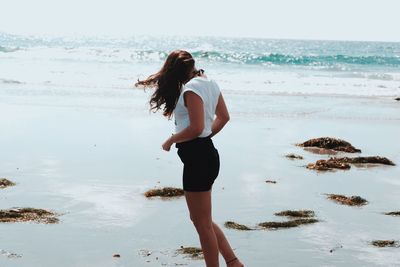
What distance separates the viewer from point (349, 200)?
8.01 metres

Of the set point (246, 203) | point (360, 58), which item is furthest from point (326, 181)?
point (360, 58)

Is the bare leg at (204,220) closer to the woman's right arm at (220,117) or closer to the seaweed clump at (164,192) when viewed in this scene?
the woman's right arm at (220,117)

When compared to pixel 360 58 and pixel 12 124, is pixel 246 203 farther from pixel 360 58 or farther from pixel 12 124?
pixel 360 58

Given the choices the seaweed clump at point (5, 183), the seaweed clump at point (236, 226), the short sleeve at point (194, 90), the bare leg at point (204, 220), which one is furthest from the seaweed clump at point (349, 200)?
the short sleeve at point (194, 90)

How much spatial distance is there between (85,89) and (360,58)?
50107 mm

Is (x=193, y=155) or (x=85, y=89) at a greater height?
(x=193, y=155)

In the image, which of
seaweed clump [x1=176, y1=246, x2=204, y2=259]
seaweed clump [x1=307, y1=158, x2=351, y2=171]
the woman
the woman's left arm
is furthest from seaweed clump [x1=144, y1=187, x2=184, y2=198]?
the woman's left arm

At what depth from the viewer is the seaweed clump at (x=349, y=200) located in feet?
26.0

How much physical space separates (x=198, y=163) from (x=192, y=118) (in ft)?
1.06

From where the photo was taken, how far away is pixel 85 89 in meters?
24.7

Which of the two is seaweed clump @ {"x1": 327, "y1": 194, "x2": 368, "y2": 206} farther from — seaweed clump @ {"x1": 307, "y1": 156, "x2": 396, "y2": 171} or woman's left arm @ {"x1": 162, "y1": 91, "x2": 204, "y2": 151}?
woman's left arm @ {"x1": 162, "y1": 91, "x2": 204, "y2": 151}

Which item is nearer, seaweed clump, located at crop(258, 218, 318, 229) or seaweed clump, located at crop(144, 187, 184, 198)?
seaweed clump, located at crop(258, 218, 318, 229)

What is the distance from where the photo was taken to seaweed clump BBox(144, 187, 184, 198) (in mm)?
8012

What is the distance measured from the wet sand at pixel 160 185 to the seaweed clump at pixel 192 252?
0.13 metres
